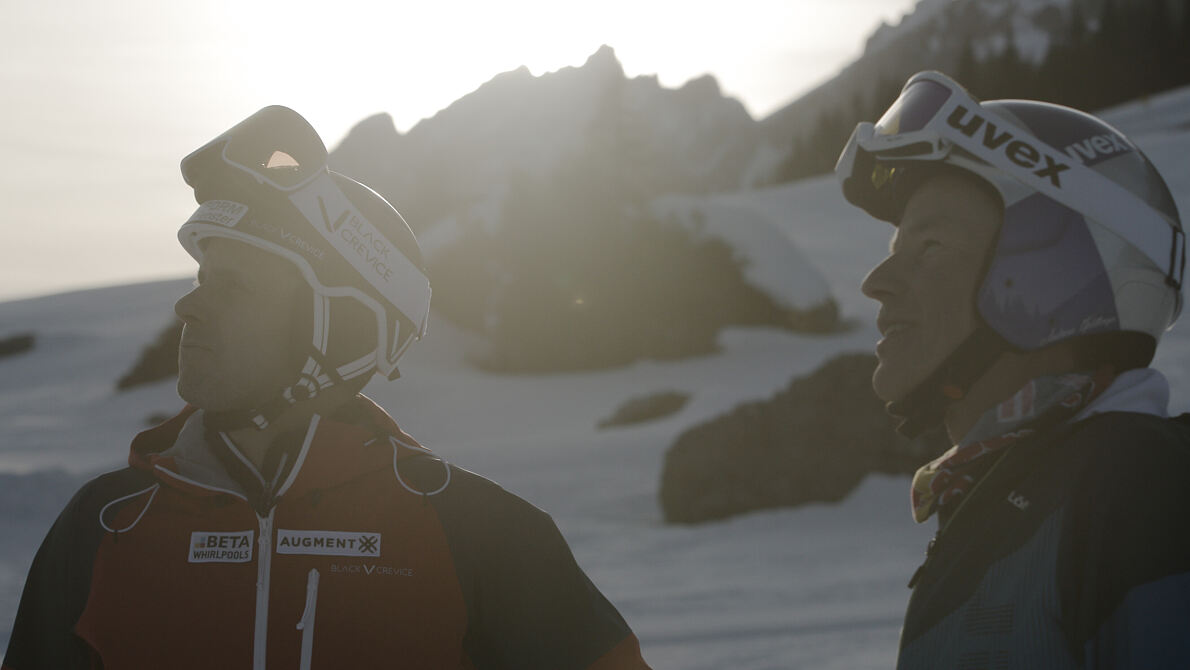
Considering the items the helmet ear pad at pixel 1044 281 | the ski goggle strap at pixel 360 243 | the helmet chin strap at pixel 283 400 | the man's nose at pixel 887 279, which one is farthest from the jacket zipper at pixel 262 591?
the helmet ear pad at pixel 1044 281

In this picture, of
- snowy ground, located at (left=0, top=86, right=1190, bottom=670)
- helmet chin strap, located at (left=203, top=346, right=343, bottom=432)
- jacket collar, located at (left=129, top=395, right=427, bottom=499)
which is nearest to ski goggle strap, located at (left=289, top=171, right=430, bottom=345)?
helmet chin strap, located at (left=203, top=346, right=343, bottom=432)

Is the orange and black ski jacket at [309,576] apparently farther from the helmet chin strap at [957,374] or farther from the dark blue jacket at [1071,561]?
the helmet chin strap at [957,374]

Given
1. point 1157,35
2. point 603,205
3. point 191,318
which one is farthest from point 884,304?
point 1157,35

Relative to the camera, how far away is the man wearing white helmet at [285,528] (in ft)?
7.82

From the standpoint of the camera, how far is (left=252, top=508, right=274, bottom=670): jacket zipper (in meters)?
2.33

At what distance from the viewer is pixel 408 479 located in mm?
2525

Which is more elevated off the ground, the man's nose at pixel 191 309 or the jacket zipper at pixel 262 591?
the man's nose at pixel 191 309

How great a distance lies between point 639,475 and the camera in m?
11.4

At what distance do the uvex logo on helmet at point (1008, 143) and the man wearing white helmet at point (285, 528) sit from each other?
4.56 ft

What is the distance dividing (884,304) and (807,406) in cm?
869

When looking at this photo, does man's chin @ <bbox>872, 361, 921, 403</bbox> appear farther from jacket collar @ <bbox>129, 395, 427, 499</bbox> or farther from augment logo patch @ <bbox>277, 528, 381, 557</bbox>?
augment logo patch @ <bbox>277, 528, 381, 557</bbox>

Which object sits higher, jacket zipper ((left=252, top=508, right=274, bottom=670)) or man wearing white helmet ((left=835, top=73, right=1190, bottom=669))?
man wearing white helmet ((left=835, top=73, right=1190, bottom=669))

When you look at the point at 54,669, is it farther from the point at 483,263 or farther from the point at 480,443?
the point at 483,263

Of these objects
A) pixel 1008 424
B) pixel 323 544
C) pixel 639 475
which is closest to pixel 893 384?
pixel 1008 424
